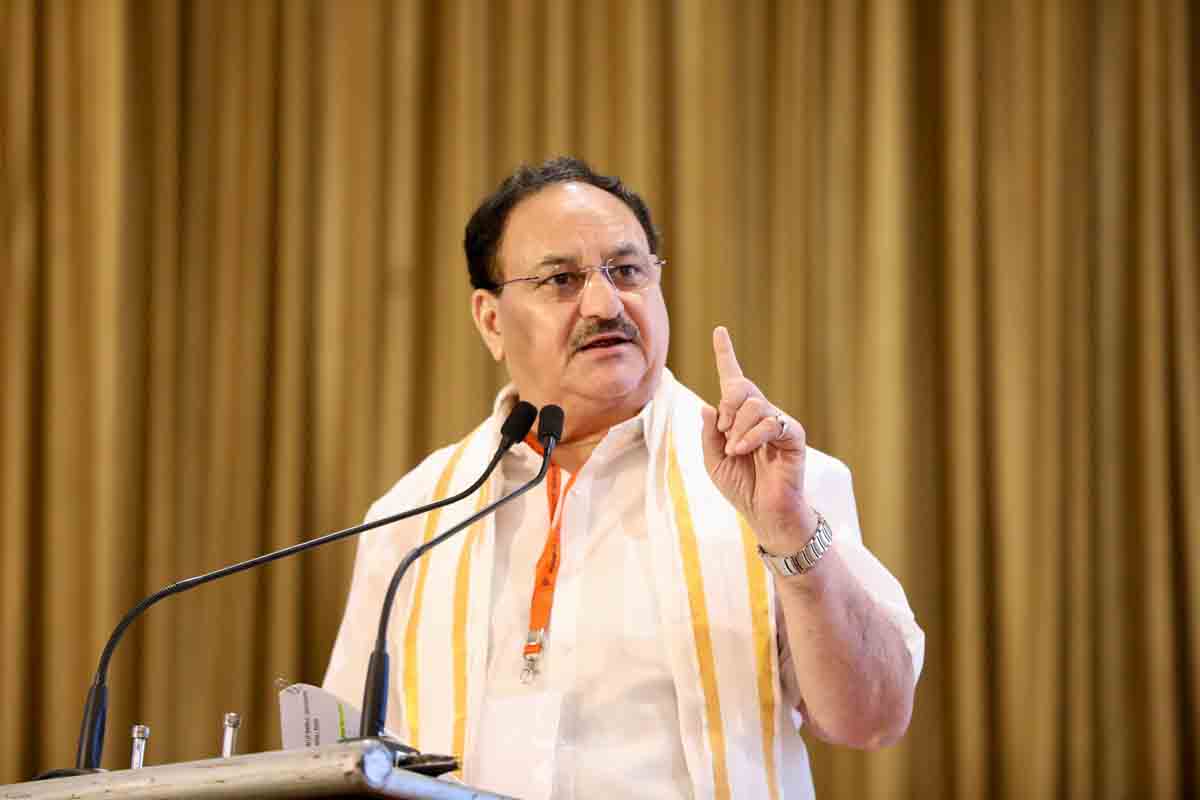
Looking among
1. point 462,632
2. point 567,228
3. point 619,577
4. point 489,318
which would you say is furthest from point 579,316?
point 462,632

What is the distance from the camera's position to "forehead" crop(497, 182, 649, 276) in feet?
6.92

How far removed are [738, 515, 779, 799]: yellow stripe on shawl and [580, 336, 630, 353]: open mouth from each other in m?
0.35

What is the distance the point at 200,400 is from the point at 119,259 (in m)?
0.36

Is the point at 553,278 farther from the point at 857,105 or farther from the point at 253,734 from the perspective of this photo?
the point at 253,734

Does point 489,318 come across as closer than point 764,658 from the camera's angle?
No

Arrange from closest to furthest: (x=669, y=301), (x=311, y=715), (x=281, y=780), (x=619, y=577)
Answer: (x=281, y=780)
(x=311, y=715)
(x=619, y=577)
(x=669, y=301)

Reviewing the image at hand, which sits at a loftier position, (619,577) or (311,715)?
(619,577)

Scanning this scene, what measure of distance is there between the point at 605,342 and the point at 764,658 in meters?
0.54

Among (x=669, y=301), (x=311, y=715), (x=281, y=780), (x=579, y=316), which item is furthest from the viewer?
(x=669, y=301)

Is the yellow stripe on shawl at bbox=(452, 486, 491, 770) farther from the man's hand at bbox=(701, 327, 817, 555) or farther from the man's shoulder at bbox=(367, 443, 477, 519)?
the man's hand at bbox=(701, 327, 817, 555)

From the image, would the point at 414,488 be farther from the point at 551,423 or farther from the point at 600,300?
the point at 551,423

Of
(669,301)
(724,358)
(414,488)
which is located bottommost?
(414,488)

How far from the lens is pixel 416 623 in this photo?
2064 mm

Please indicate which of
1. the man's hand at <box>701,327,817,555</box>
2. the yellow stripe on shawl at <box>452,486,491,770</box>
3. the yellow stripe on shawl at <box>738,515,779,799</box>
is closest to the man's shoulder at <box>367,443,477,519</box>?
the yellow stripe on shawl at <box>452,486,491,770</box>
